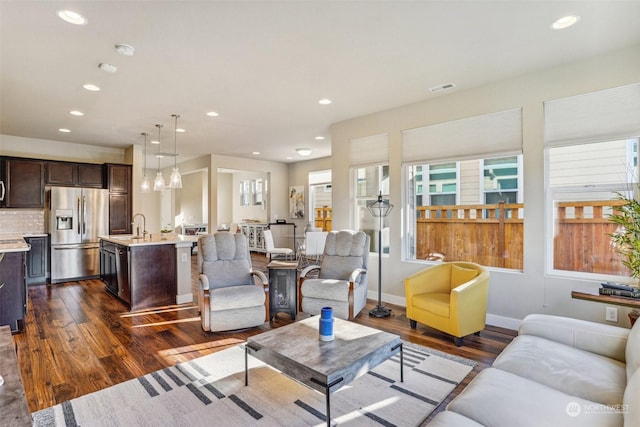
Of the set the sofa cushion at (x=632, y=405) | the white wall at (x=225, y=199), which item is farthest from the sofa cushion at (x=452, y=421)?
the white wall at (x=225, y=199)

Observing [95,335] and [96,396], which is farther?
→ [95,335]

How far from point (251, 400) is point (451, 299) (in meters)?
2.02

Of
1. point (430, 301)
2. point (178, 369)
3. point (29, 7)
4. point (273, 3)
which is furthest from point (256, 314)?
point (29, 7)

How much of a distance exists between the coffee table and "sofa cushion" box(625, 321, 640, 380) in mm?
1261

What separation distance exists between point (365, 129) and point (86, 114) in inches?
161

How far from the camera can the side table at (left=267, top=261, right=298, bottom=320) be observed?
4018mm

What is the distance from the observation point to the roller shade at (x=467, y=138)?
376 centimetres

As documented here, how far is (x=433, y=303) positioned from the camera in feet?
A: 11.3

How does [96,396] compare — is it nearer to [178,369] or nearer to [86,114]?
[178,369]

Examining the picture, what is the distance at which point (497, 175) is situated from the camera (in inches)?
157

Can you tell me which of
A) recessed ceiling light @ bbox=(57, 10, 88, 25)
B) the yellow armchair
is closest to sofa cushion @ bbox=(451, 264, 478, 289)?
the yellow armchair

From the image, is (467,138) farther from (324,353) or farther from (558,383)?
(324,353)

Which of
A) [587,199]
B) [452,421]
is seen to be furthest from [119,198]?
[587,199]

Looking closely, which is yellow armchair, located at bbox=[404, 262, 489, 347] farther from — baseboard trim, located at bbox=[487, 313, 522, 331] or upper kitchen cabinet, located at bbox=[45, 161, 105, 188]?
upper kitchen cabinet, located at bbox=[45, 161, 105, 188]
